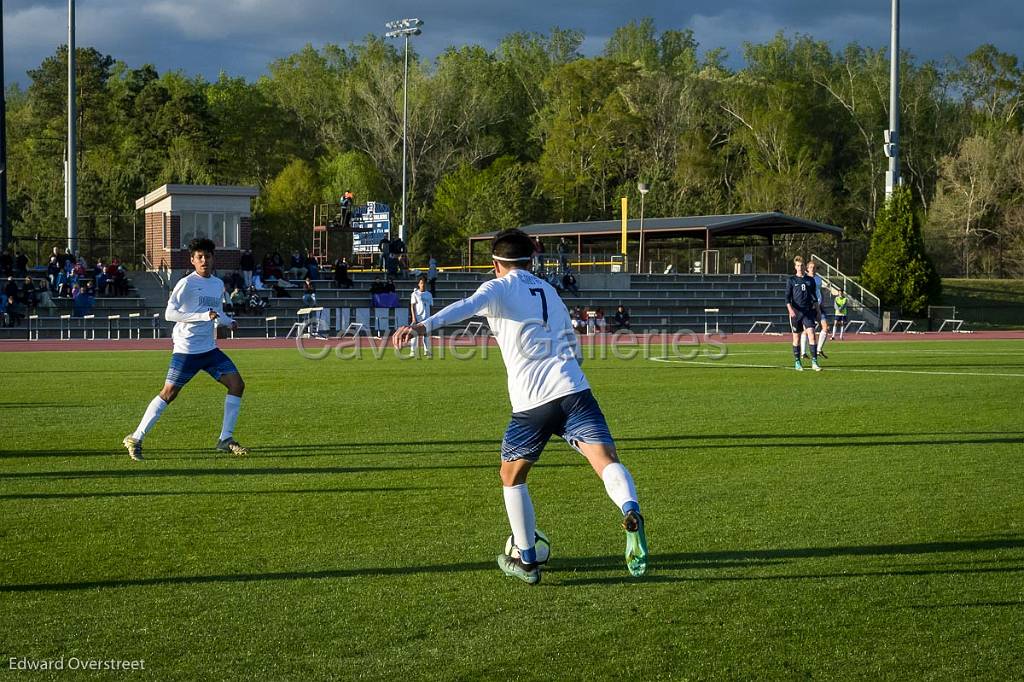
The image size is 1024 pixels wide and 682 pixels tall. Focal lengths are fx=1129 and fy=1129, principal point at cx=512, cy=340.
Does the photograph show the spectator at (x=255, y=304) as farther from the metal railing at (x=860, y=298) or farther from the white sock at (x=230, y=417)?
the white sock at (x=230, y=417)

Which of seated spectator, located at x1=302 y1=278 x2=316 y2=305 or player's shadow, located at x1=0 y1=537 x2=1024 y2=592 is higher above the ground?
seated spectator, located at x1=302 y1=278 x2=316 y2=305

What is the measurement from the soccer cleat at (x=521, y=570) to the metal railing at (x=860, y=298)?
37.8 m

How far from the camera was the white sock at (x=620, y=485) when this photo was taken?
5887 millimetres

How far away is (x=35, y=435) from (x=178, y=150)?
64498 mm

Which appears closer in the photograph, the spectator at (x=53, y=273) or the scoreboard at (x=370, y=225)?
the spectator at (x=53, y=273)

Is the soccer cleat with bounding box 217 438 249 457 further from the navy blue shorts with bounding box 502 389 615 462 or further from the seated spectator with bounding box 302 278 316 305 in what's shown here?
the seated spectator with bounding box 302 278 316 305

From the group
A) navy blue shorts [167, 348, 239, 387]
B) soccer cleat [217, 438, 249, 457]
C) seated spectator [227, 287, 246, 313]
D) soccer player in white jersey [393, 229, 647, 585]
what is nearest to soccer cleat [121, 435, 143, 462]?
navy blue shorts [167, 348, 239, 387]

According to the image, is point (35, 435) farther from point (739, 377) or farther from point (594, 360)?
point (594, 360)

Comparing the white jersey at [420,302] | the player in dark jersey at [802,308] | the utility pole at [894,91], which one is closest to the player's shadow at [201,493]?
the player in dark jersey at [802,308]

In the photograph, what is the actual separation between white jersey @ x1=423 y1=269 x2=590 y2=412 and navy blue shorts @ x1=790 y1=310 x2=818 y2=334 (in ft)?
51.7

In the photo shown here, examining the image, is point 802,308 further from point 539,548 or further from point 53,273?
point 53,273

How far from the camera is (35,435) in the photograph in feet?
39.2

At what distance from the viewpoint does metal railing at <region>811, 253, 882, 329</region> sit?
145ft

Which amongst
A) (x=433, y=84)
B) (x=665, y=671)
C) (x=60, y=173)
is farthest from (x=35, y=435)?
(x=433, y=84)
